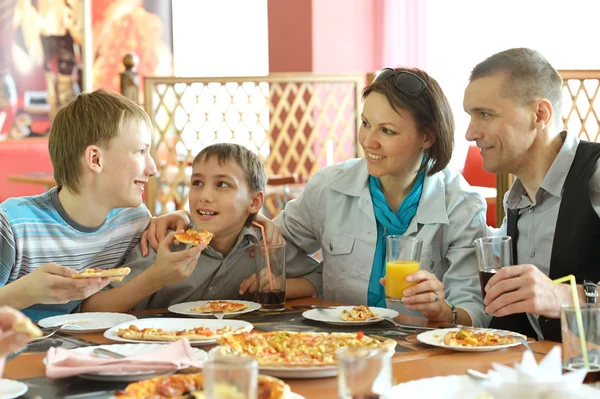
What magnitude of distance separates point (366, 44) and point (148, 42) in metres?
2.37

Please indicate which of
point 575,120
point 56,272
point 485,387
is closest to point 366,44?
point 575,120

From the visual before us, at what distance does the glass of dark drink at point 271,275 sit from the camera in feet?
6.79

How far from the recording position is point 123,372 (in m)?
1.35

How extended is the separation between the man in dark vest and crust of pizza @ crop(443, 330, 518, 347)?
406mm

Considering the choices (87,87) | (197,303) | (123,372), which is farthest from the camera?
(87,87)

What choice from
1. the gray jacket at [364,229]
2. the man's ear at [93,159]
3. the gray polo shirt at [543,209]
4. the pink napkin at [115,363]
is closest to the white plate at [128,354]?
the pink napkin at [115,363]

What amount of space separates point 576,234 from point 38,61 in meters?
6.19

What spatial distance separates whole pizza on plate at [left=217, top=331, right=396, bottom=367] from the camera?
1393 millimetres

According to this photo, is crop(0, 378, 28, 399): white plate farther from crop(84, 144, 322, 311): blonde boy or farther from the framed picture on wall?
the framed picture on wall

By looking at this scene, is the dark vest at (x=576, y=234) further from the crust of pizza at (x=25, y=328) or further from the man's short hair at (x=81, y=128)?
the crust of pizza at (x=25, y=328)

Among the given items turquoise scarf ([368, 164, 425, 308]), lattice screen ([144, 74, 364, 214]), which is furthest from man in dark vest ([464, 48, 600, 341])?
lattice screen ([144, 74, 364, 214])

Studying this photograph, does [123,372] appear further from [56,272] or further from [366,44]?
[366,44]

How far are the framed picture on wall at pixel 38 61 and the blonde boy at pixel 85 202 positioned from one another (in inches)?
202

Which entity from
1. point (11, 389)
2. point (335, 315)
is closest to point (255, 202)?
point (335, 315)
